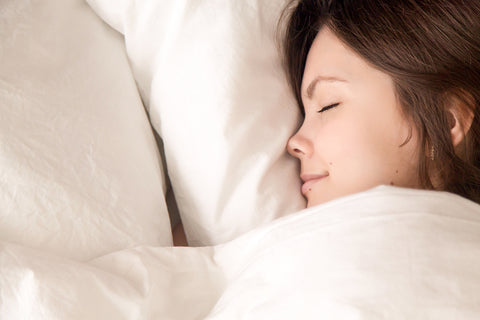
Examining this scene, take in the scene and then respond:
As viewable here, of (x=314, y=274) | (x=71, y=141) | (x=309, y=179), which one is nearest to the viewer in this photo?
(x=314, y=274)

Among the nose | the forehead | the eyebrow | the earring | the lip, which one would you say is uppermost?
the forehead

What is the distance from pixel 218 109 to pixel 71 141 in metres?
0.24

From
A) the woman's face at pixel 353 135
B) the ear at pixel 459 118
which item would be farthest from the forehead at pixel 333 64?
the ear at pixel 459 118

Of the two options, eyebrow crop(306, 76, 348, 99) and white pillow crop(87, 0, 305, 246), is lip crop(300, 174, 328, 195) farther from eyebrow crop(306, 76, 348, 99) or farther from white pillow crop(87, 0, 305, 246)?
eyebrow crop(306, 76, 348, 99)

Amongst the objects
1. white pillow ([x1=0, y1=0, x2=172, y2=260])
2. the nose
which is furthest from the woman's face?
white pillow ([x1=0, y1=0, x2=172, y2=260])

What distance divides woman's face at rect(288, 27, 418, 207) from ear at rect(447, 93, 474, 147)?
0.06 metres

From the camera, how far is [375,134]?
0.79 m

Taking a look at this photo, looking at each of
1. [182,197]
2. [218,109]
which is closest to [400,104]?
[218,109]

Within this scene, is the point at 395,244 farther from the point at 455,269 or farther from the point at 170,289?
the point at 170,289

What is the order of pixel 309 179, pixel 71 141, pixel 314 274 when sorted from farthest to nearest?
pixel 309 179 → pixel 71 141 → pixel 314 274

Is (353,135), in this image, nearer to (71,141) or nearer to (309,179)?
(309,179)

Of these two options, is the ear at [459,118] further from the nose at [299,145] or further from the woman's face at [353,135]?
the nose at [299,145]

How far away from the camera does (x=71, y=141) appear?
753 millimetres

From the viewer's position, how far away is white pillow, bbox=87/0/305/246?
0.82m
